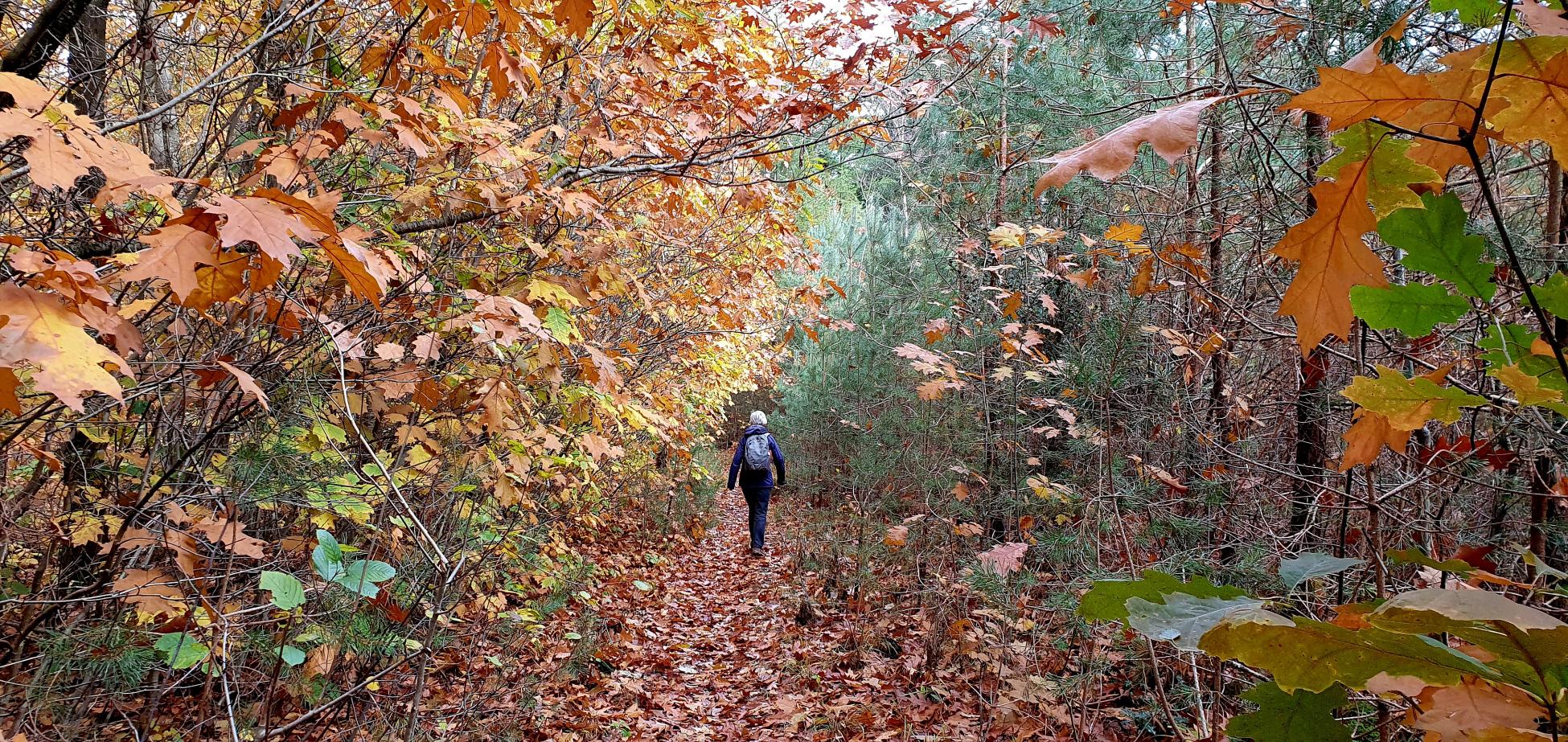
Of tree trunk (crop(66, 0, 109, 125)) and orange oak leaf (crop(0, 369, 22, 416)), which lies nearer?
orange oak leaf (crop(0, 369, 22, 416))

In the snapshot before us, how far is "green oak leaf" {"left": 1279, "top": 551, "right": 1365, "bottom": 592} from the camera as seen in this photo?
891 millimetres

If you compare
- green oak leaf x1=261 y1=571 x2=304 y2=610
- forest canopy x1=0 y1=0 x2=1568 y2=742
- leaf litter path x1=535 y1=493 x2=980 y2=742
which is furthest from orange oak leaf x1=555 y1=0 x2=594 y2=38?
leaf litter path x1=535 y1=493 x2=980 y2=742

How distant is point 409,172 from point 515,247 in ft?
2.65

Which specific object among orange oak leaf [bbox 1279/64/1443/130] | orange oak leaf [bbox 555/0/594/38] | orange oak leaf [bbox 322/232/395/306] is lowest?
orange oak leaf [bbox 322/232/395/306]

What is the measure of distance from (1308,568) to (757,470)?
8434 mm

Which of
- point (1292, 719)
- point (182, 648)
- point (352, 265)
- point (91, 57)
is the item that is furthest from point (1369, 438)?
point (91, 57)

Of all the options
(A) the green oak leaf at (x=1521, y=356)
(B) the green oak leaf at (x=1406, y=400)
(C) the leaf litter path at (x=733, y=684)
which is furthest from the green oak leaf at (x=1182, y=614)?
(C) the leaf litter path at (x=733, y=684)

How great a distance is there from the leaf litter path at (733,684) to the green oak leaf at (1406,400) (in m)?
3.72

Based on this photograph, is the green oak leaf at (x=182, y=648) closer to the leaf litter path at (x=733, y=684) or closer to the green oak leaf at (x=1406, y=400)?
the leaf litter path at (x=733, y=684)

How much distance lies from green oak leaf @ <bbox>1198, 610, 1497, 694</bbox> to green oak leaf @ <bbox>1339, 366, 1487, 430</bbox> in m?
0.38

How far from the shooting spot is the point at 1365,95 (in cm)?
73

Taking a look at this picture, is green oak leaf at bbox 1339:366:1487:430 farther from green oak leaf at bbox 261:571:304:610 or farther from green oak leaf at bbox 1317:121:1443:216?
green oak leaf at bbox 261:571:304:610

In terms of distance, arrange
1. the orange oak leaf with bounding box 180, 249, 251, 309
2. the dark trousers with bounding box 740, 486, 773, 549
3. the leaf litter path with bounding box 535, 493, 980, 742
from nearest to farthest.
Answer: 1. the orange oak leaf with bounding box 180, 249, 251, 309
2. the leaf litter path with bounding box 535, 493, 980, 742
3. the dark trousers with bounding box 740, 486, 773, 549

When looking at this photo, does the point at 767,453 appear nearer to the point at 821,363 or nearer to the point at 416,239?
the point at 821,363
